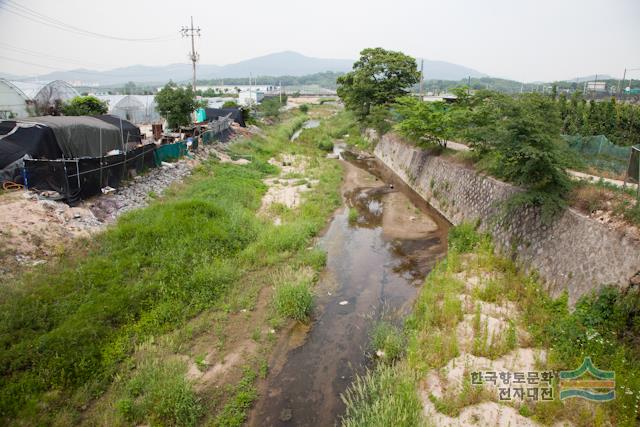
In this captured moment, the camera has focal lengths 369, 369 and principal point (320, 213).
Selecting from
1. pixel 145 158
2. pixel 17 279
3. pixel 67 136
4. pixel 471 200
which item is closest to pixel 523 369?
pixel 471 200

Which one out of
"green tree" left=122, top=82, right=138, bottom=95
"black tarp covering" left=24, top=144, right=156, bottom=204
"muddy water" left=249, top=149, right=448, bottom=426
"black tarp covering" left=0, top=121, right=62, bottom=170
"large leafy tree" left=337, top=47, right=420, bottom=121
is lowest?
"muddy water" left=249, top=149, right=448, bottom=426

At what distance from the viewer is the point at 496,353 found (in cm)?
880

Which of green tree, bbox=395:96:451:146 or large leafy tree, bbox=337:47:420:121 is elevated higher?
large leafy tree, bbox=337:47:420:121

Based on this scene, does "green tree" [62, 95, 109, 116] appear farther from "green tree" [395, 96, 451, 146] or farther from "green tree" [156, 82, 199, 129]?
A: "green tree" [395, 96, 451, 146]

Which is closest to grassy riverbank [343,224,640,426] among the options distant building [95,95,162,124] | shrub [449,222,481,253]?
shrub [449,222,481,253]

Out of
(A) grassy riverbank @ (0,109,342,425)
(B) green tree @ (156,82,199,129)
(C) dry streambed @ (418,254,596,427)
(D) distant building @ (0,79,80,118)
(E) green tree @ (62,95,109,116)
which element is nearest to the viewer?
(C) dry streambed @ (418,254,596,427)

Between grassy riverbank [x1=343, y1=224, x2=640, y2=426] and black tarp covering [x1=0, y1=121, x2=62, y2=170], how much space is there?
16326 mm

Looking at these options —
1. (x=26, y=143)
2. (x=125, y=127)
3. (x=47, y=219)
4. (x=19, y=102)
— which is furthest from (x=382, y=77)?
(x=19, y=102)

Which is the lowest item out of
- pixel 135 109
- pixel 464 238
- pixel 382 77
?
pixel 464 238

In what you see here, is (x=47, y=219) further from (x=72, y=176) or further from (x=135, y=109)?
(x=135, y=109)

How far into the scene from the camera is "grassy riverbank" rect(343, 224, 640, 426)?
7.12 m

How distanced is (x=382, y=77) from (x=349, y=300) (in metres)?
32.3

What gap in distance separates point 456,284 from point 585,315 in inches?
142

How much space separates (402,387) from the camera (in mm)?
7734
